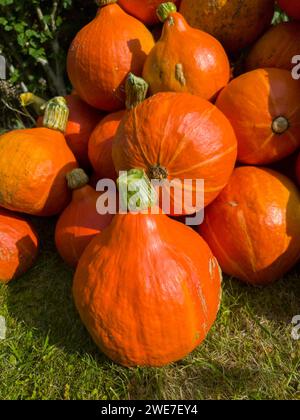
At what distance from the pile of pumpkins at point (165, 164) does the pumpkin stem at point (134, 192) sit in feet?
0.05

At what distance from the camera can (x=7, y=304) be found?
2.37 m

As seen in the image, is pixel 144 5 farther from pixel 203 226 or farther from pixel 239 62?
pixel 203 226

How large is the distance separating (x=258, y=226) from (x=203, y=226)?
0.30 meters

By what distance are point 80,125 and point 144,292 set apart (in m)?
1.37

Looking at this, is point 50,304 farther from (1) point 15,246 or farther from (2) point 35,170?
(2) point 35,170

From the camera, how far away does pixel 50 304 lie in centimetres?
236

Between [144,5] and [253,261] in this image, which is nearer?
[253,261]

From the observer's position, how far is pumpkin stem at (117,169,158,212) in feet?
5.70

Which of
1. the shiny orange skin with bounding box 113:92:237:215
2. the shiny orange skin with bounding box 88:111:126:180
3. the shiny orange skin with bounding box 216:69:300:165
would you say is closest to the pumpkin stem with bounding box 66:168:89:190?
the shiny orange skin with bounding box 88:111:126:180

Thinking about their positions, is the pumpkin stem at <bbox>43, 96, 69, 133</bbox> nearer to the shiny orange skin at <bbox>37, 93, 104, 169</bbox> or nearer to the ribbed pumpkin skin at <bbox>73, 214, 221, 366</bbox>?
the shiny orange skin at <bbox>37, 93, 104, 169</bbox>

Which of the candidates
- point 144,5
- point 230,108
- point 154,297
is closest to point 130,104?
point 230,108

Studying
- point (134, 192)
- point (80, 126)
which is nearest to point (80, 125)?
point (80, 126)

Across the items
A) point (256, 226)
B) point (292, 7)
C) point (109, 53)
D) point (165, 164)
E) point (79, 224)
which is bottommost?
point (79, 224)

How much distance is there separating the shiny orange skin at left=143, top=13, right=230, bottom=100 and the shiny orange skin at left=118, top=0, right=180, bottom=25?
0.40 meters
